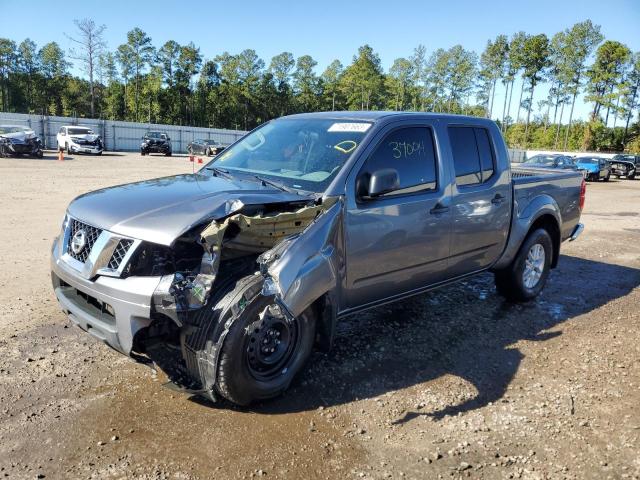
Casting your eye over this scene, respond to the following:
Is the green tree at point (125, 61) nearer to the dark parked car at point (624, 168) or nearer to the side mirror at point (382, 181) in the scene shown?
the dark parked car at point (624, 168)

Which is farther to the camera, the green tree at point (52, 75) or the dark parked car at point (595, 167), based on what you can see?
the green tree at point (52, 75)

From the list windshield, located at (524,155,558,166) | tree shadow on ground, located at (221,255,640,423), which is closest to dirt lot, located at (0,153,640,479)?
tree shadow on ground, located at (221,255,640,423)

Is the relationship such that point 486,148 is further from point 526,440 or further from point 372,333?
point 526,440

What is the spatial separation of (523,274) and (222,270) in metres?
3.78

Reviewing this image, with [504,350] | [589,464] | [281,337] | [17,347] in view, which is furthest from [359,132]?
[17,347]

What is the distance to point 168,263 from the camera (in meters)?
3.02

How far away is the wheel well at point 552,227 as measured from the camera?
577cm

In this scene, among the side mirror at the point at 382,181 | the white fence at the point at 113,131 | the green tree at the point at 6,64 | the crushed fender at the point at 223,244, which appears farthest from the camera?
the green tree at the point at 6,64

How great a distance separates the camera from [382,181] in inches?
141

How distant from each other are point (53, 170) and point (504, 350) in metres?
19.5

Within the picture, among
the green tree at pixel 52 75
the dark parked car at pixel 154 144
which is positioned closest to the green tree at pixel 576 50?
the dark parked car at pixel 154 144

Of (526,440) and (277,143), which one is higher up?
(277,143)

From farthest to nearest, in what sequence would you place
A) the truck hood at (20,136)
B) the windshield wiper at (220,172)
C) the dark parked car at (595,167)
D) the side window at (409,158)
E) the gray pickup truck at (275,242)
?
1. the dark parked car at (595,167)
2. the truck hood at (20,136)
3. the windshield wiper at (220,172)
4. the side window at (409,158)
5. the gray pickup truck at (275,242)

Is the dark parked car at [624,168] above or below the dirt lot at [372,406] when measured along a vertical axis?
above
